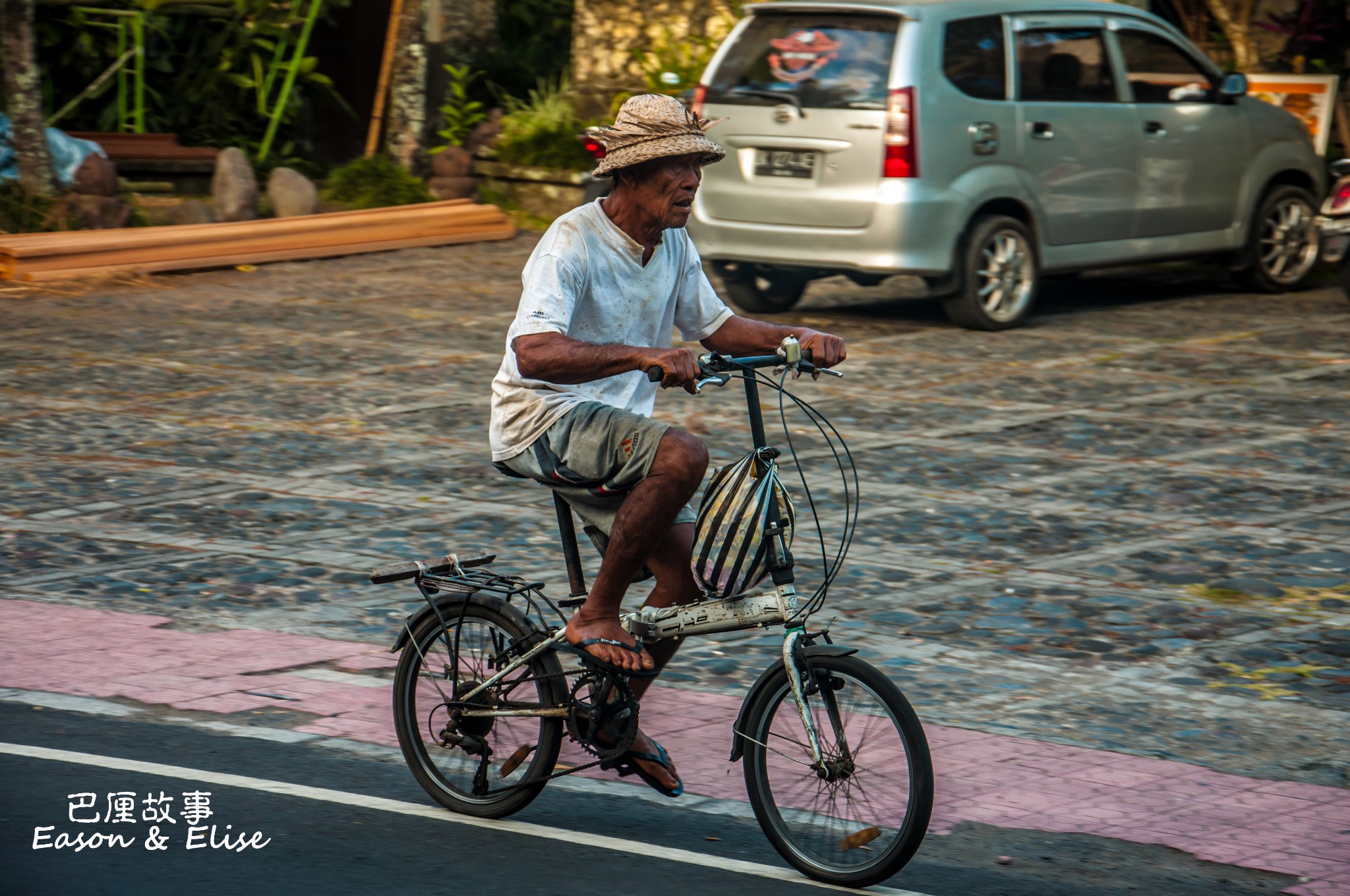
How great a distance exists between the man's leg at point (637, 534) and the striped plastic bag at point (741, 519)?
71 millimetres

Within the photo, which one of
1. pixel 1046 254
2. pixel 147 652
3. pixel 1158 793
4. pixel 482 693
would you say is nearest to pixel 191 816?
pixel 482 693

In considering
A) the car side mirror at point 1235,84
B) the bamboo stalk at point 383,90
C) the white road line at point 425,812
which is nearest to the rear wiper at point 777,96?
the car side mirror at point 1235,84

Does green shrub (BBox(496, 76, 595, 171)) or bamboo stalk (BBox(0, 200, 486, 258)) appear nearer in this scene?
bamboo stalk (BBox(0, 200, 486, 258))

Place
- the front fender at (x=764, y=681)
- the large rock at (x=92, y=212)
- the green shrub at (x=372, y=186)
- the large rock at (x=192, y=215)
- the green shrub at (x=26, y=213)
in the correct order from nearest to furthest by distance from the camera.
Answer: the front fender at (x=764, y=681)
the green shrub at (x=26, y=213)
the large rock at (x=92, y=212)
the large rock at (x=192, y=215)
the green shrub at (x=372, y=186)

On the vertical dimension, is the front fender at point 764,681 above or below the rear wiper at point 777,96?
below

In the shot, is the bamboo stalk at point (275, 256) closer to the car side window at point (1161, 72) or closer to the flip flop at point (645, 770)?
the car side window at point (1161, 72)

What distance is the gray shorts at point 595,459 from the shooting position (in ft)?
14.2

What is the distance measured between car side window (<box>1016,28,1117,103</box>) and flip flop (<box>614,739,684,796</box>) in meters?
8.50

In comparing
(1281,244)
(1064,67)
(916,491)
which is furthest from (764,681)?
(1281,244)

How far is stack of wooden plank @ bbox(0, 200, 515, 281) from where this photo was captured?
14.3 metres

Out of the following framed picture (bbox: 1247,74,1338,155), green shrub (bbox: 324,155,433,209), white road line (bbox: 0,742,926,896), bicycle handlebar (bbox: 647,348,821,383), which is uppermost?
framed picture (bbox: 1247,74,1338,155)

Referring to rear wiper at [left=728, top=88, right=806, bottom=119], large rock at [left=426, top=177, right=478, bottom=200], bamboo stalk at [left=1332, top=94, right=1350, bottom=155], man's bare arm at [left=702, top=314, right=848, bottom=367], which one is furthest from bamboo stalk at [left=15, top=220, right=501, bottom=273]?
man's bare arm at [left=702, top=314, right=848, bottom=367]

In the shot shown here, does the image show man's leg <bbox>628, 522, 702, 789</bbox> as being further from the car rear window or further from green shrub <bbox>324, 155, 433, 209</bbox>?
green shrub <bbox>324, 155, 433, 209</bbox>

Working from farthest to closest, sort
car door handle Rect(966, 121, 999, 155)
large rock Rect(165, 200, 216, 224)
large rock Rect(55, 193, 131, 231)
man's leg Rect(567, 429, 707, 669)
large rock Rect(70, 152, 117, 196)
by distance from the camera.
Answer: large rock Rect(165, 200, 216, 224) < large rock Rect(70, 152, 117, 196) < large rock Rect(55, 193, 131, 231) < car door handle Rect(966, 121, 999, 155) < man's leg Rect(567, 429, 707, 669)
